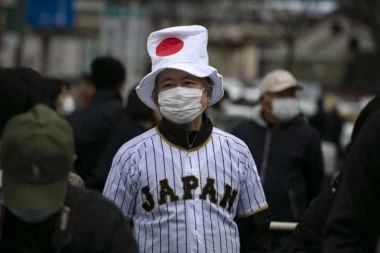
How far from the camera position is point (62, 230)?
3.65 metres

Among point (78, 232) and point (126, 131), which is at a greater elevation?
point (78, 232)

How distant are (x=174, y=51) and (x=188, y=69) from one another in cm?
14

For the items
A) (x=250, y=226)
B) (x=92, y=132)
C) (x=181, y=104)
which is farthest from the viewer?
(x=92, y=132)

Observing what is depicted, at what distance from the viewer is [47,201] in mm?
3535

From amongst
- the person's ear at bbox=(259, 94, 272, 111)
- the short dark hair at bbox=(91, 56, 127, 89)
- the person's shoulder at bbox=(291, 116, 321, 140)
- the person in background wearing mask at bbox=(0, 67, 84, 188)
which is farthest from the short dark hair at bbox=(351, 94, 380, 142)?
the short dark hair at bbox=(91, 56, 127, 89)

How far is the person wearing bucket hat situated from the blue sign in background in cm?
2176

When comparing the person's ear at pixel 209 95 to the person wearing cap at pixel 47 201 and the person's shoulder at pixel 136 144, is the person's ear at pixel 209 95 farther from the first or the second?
the person wearing cap at pixel 47 201

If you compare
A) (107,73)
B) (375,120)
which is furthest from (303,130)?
(375,120)

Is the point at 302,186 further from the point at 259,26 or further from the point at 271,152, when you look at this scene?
the point at 259,26

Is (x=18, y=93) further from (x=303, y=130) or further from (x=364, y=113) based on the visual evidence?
(x=303, y=130)

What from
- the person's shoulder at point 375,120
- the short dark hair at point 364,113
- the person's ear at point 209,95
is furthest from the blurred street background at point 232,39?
the person's shoulder at point 375,120

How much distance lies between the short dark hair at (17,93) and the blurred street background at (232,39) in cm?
611

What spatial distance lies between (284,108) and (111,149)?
1374 millimetres

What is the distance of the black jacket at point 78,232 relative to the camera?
3.67 m
